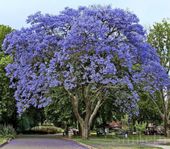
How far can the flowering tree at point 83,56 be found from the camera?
1409 inches

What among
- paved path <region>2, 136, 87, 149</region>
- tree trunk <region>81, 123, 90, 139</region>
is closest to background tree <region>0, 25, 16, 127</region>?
tree trunk <region>81, 123, 90, 139</region>

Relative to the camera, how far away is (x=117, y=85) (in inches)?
1505

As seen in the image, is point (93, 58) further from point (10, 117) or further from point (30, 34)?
point (10, 117)

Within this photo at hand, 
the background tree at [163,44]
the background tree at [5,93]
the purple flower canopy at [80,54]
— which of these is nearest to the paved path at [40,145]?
the purple flower canopy at [80,54]

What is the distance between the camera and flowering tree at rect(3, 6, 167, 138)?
117 ft

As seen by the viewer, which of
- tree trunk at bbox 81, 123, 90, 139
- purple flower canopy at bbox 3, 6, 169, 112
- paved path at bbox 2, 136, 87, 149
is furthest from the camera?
tree trunk at bbox 81, 123, 90, 139

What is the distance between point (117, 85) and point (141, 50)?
12.9ft

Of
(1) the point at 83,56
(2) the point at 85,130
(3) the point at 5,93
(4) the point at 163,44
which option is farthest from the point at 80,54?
(4) the point at 163,44

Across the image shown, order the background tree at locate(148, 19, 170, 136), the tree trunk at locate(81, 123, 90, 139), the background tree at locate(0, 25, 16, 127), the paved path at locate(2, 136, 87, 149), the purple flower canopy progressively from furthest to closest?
the background tree at locate(148, 19, 170, 136), the background tree at locate(0, 25, 16, 127), the tree trunk at locate(81, 123, 90, 139), the purple flower canopy, the paved path at locate(2, 136, 87, 149)

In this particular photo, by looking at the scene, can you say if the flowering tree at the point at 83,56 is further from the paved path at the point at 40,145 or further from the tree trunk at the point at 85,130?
the paved path at the point at 40,145

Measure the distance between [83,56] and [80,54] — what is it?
522mm

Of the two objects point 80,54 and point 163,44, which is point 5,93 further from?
point 163,44

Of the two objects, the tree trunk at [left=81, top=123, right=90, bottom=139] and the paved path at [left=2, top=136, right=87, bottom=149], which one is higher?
the tree trunk at [left=81, top=123, right=90, bottom=139]

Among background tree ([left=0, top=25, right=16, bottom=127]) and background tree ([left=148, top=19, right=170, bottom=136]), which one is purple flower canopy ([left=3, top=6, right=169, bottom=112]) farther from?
background tree ([left=148, top=19, right=170, bottom=136])
